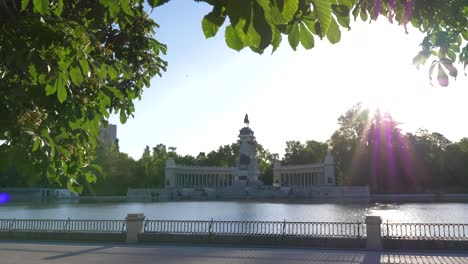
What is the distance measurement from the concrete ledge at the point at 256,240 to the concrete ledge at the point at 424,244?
101 cm

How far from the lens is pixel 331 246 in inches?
719

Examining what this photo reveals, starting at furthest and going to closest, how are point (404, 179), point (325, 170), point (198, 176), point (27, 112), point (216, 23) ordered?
point (198, 176), point (325, 170), point (404, 179), point (27, 112), point (216, 23)

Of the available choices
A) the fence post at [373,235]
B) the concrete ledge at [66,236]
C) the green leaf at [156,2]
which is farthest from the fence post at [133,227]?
the green leaf at [156,2]

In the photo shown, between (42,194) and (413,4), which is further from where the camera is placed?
(42,194)

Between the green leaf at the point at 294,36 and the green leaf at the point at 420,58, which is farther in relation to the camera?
the green leaf at the point at 420,58

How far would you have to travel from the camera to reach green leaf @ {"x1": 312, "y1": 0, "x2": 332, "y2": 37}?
2836 millimetres

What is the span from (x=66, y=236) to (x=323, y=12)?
21.0 meters

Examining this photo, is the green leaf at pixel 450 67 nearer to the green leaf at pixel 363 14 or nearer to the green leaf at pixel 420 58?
the green leaf at pixel 420 58

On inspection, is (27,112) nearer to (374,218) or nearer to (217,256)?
(217,256)

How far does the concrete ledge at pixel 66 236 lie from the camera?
67.4 feet

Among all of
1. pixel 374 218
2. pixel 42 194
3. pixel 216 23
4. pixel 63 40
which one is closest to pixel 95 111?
pixel 63 40

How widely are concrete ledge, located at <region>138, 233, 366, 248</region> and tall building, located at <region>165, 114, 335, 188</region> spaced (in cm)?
7840

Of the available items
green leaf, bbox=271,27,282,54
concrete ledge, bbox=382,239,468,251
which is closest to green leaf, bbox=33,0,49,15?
green leaf, bbox=271,27,282,54

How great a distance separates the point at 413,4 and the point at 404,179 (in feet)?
299
